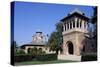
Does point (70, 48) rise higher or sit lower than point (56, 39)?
lower

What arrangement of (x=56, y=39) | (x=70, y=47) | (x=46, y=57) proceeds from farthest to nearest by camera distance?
(x=70, y=47), (x=56, y=39), (x=46, y=57)

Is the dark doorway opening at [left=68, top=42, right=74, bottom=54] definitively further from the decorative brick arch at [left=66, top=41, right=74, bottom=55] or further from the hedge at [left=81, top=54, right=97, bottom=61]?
the hedge at [left=81, top=54, right=97, bottom=61]

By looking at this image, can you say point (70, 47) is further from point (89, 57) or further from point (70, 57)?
point (89, 57)

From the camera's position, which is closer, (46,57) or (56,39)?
(46,57)

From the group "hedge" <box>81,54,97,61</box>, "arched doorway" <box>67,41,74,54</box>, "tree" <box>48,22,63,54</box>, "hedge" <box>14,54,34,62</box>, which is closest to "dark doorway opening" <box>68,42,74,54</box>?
"arched doorway" <box>67,41,74,54</box>

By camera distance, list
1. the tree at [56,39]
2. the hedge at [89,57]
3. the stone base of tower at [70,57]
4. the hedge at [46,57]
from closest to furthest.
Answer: the hedge at [46,57] < the tree at [56,39] < the stone base of tower at [70,57] < the hedge at [89,57]

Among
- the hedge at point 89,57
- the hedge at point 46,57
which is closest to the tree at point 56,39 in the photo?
the hedge at point 46,57

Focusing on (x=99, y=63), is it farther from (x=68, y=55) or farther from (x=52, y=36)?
(x=52, y=36)

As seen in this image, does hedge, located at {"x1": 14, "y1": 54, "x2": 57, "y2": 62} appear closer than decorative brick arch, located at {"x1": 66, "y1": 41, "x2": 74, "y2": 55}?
Yes

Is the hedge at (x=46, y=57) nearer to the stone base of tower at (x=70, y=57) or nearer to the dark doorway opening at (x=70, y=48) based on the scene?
the stone base of tower at (x=70, y=57)

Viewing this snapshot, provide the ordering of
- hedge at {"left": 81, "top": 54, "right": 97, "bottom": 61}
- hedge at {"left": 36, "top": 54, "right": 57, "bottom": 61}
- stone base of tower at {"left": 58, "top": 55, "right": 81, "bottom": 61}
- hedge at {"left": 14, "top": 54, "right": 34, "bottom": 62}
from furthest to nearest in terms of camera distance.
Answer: hedge at {"left": 81, "top": 54, "right": 97, "bottom": 61}
stone base of tower at {"left": 58, "top": 55, "right": 81, "bottom": 61}
hedge at {"left": 36, "top": 54, "right": 57, "bottom": 61}
hedge at {"left": 14, "top": 54, "right": 34, "bottom": 62}

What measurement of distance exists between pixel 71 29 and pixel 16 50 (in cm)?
121

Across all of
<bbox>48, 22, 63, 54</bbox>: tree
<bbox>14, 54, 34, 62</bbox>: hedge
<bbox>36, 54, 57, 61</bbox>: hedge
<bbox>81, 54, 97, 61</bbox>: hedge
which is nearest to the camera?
<bbox>14, 54, 34, 62</bbox>: hedge

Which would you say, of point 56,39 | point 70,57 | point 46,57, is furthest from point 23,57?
point 70,57
